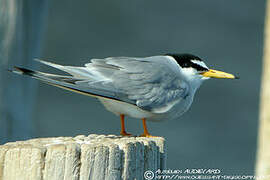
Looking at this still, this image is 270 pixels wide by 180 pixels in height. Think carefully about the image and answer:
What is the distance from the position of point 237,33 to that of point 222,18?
11.6 inches

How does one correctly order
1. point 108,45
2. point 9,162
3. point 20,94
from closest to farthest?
point 9,162
point 20,94
point 108,45

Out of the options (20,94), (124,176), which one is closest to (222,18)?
(20,94)

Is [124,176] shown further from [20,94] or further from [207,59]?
[207,59]

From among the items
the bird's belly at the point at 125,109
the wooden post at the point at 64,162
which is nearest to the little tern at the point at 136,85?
the bird's belly at the point at 125,109

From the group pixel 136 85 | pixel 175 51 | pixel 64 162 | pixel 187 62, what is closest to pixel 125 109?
pixel 136 85

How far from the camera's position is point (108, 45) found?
746 cm

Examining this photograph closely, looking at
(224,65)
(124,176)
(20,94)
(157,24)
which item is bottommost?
(124,176)

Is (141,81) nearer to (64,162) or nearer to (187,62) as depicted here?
(187,62)

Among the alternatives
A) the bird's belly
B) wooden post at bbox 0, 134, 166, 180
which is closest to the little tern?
the bird's belly

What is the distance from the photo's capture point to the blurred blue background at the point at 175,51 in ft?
24.2

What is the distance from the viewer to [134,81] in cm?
329

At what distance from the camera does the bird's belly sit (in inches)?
130

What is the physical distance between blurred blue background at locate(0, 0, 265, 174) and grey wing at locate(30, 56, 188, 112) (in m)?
3.95

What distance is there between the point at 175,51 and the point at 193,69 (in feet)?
12.5
